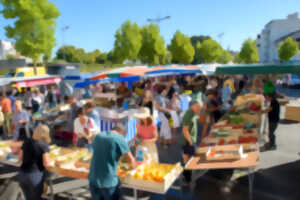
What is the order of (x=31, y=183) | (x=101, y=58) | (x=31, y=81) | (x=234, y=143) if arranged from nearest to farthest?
(x=31, y=183), (x=234, y=143), (x=31, y=81), (x=101, y=58)

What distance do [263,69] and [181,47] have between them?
118 ft

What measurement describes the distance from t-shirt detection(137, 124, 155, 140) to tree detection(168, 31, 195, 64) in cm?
3716

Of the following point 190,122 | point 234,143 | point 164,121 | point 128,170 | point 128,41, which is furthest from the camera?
point 128,41

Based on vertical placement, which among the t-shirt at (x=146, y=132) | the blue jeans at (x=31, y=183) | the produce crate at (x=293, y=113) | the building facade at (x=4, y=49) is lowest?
the blue jeans at (x=31, y=183)

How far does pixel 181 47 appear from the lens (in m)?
40.0

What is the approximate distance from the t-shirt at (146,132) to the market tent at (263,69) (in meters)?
2.28

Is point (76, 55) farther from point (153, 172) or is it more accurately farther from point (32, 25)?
point (153, 172)

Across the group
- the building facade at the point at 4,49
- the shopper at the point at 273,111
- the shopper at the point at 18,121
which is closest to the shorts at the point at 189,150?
the shopper at the point at 273,111

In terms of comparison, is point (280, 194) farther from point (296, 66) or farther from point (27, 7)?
point (27, 7)

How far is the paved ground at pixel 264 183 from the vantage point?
4.20 meters

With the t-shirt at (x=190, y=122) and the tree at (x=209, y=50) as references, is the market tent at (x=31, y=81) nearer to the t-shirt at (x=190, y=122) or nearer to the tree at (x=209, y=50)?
the t-shirt at (x=190, y=122)

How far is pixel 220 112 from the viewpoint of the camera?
24.4ft

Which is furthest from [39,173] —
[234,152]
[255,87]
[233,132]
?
[255,87]

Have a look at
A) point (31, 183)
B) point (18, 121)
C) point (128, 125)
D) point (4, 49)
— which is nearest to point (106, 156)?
point (31, 183)
